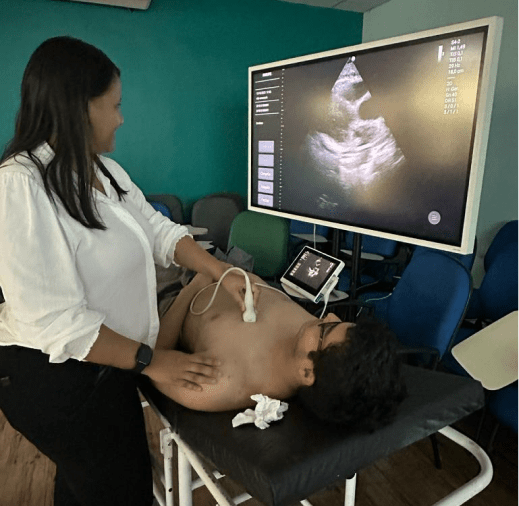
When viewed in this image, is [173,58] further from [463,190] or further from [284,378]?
[284,378]

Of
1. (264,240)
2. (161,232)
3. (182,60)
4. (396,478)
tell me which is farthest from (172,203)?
(396,478)

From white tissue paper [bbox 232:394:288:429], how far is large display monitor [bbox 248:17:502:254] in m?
1.07

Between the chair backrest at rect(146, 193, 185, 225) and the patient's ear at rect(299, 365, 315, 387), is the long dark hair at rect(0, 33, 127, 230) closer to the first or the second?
the patient's ear at rect(299, 365, 315, 387)

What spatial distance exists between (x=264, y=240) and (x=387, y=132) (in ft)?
3.51

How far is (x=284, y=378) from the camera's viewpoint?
3.65 ft

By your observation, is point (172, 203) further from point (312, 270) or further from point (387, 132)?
point (387, 132)

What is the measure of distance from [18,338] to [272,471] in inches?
22.9

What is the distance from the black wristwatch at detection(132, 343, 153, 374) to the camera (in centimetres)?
89

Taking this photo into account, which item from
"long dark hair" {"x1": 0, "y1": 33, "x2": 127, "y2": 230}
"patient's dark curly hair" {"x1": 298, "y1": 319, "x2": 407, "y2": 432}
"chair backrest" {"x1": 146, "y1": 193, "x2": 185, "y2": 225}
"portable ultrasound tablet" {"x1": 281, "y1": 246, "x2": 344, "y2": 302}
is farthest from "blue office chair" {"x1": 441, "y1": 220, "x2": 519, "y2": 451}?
"chair backrest" {"x1": 146, "y1": 193, "x2": 185, "y2": 225}

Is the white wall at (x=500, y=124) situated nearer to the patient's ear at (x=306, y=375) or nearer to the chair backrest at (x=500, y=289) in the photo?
the chair backrest at (x=500, y=289)

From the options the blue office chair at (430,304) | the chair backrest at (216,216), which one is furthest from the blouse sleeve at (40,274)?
the chair backrest at (216,216)

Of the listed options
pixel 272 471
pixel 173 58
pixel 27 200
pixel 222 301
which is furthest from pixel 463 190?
pixel 173 58

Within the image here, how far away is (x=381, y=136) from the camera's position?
1.92 metres

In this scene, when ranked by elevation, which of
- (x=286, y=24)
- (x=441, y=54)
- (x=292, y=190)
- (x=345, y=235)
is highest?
(x=286, y=24)
